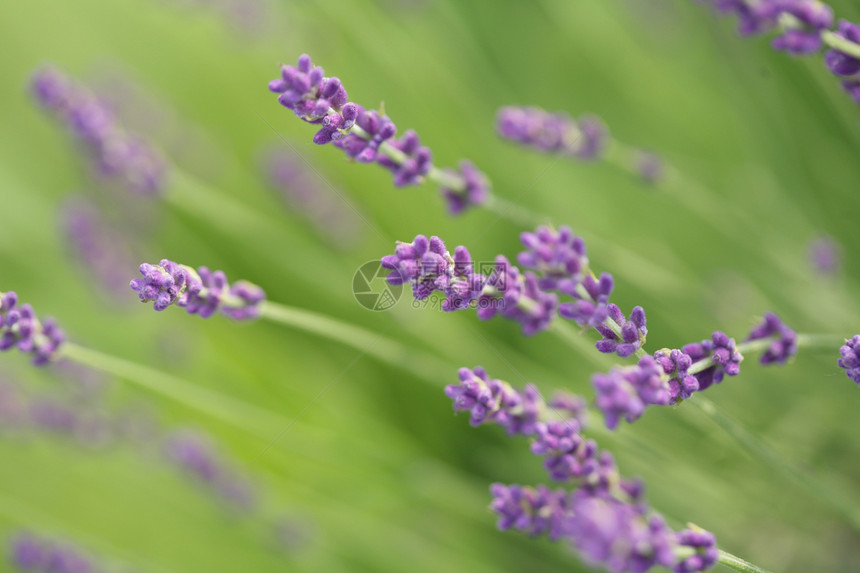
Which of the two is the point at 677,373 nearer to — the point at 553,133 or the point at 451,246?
the point at 553,133

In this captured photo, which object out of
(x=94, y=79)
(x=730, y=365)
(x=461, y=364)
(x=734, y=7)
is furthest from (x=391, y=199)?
(x=730, y=365)

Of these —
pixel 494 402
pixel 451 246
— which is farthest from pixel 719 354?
pixel 451 246

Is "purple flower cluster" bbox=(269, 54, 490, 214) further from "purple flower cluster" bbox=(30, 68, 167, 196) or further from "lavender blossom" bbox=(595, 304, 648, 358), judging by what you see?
"purple flower cluster" bbox=(30, 68, 167, 196)

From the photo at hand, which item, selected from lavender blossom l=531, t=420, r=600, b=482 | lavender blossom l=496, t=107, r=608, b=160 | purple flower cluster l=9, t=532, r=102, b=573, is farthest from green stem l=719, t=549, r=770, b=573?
purple flower cluster l=9, t=532, r=102, b=573

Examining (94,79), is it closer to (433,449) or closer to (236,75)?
(236,75)

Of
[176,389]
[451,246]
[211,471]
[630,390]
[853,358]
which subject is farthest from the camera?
[451,246]

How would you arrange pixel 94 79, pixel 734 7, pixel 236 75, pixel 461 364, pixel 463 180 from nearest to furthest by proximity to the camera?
pixel 734 7
pixel 463 180
pixel 461 364
pixel 94 79
pixel 236 75
